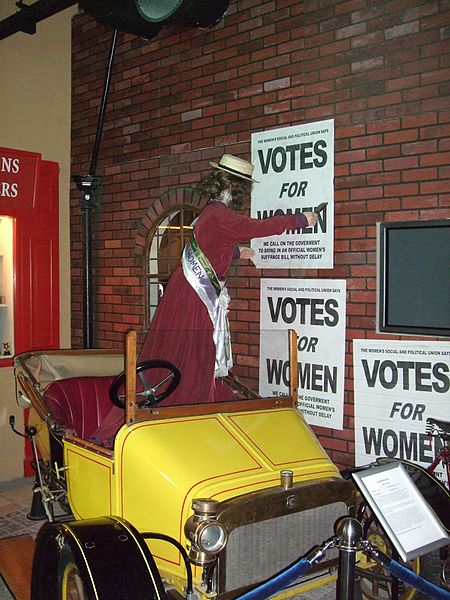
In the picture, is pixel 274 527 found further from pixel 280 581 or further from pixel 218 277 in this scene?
pixel 218 277

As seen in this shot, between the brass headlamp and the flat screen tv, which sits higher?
the flat screen tv

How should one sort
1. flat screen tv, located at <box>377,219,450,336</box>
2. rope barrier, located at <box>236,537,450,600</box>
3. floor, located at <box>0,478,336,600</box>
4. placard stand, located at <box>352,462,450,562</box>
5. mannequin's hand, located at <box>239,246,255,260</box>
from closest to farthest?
rope barrier, located at <box>236,537,450,600</box>, placard stand, located at <box>352,462,450,562</box>, floor, located at <box>0,478,336,600</box>, flat screen tv, located at <box>377,219,450,336</box>, mannequin's hand, located at <box>239,246,255,260</box>

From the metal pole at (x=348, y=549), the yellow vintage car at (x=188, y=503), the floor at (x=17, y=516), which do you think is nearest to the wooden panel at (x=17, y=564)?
the floor at (x=17, y=516)

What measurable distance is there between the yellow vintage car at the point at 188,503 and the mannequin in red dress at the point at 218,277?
0.85 feet

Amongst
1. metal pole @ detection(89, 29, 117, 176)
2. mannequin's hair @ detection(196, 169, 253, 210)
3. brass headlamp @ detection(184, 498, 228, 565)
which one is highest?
metal pole @ detection(89, 29, 117, 176)

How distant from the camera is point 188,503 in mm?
2670

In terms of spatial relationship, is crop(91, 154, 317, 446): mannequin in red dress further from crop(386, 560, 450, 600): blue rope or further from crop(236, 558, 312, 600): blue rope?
crop(386, 560, 450, 600): blue rope

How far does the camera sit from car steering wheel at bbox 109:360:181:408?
3148mm

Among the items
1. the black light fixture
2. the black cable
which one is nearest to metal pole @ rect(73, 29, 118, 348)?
the black light fixture

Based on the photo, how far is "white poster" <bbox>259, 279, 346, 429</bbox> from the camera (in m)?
4.16

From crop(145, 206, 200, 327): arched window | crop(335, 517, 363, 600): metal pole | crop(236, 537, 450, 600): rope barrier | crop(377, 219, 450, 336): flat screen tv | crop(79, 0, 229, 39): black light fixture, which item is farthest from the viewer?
crop(145, 206, 200, 327): arched window

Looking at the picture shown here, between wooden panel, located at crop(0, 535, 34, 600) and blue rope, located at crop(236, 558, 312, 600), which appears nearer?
blue rope, located at crop(236, 558, 312, 600)

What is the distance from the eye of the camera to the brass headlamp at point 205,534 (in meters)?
2.42

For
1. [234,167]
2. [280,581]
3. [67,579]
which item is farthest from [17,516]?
[280,581]
